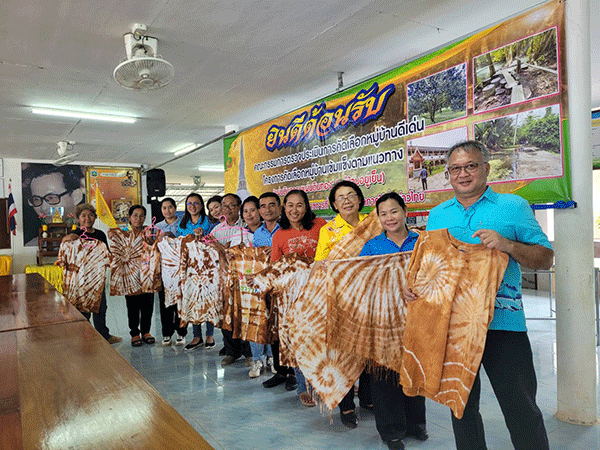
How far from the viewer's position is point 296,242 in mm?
2877

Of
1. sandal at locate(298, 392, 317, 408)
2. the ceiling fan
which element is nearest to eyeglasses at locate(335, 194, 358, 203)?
sandal at locate(298, 392, 317, 408)

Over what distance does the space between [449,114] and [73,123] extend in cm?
571

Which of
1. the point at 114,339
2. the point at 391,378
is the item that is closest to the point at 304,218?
the point at 391,378

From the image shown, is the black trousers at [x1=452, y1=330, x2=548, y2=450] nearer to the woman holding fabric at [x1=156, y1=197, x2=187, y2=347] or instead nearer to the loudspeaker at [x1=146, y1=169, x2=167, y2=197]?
the woman holding fabric at [x1=156, y1=197, x2=187, y2=347]

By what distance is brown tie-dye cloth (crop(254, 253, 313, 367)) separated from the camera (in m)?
2.74

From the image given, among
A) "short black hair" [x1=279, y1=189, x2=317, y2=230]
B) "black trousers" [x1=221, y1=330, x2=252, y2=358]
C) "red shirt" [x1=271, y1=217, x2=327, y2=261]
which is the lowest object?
"black trousers" [x1=221, y1=330, x2=252, y2=358]

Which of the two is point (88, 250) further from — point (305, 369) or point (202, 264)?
point (305, 369)

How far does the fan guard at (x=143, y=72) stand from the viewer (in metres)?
3.12

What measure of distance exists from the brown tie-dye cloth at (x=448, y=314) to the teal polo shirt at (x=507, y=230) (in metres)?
0.08

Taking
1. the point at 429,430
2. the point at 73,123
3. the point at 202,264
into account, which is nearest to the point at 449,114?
the point at 429,430

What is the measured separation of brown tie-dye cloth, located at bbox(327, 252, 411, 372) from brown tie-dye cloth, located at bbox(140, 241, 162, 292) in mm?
2624

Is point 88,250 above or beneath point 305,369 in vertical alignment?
above

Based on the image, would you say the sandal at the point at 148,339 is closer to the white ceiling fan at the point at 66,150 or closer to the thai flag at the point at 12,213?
the white ceiling fan at the point at 66,150

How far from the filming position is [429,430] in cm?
246
